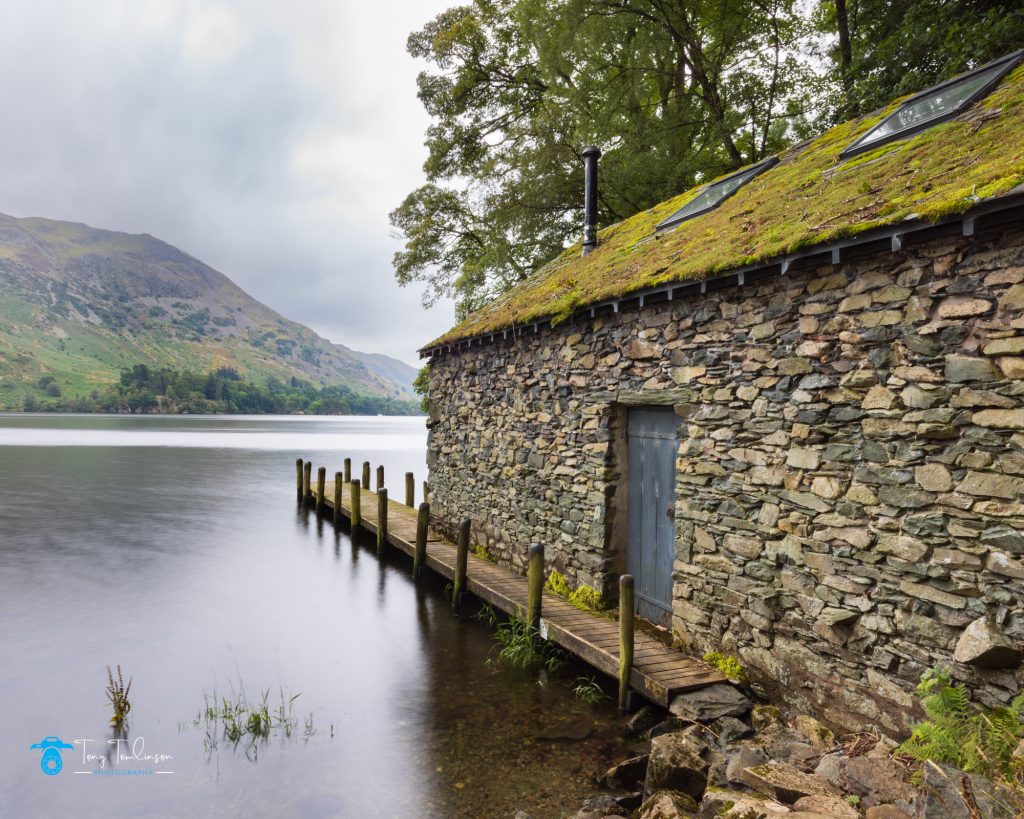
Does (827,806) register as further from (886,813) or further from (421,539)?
(421,539)

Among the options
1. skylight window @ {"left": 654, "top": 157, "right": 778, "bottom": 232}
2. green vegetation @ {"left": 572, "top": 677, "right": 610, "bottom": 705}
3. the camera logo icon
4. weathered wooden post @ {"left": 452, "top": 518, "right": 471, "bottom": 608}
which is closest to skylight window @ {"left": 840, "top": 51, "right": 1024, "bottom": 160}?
skylight window @ {"left": 654, "top": 157, "right": 778, "bottom": 232}

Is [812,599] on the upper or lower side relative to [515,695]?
upper

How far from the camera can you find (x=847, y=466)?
4621 mm

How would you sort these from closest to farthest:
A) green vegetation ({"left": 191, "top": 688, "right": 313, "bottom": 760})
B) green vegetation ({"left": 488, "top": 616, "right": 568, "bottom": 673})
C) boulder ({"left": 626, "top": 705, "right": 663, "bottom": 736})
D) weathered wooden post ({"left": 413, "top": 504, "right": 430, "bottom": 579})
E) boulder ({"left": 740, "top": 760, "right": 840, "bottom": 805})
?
boulder ({"left": 740, "top": 760, "right": 840, "bottom": 805}) < boulder ({"left": 626, "top": 705, "right": 663, "bottom": 736}) < green vegetation ({"left": 191, "top": 688, "right": 313, "bottom": 760}) < green vegetation ({"left": 488, "top": 616, "right": 568, "bottom": 673}) < weathered wooden post ({"left": 413, "top": 504, "right": 430, "bottom": 579})

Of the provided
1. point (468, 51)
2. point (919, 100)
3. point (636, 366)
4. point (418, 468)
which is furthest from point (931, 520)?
point (418, 468)

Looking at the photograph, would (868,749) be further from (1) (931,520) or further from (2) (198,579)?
(2) (198,579)

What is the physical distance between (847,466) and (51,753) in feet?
25.4

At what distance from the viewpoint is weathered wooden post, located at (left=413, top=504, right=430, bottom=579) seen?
34.8 feet

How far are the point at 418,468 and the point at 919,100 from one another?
32563 millimetres

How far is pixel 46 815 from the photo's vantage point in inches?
192

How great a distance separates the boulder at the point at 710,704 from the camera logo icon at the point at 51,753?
5.72 metres

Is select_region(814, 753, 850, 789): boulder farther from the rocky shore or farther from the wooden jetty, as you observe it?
the wooden jetty

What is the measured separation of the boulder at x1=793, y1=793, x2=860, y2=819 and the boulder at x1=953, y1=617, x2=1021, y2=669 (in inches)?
49.2

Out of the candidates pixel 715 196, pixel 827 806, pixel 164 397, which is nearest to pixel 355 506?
pixel 715 196
